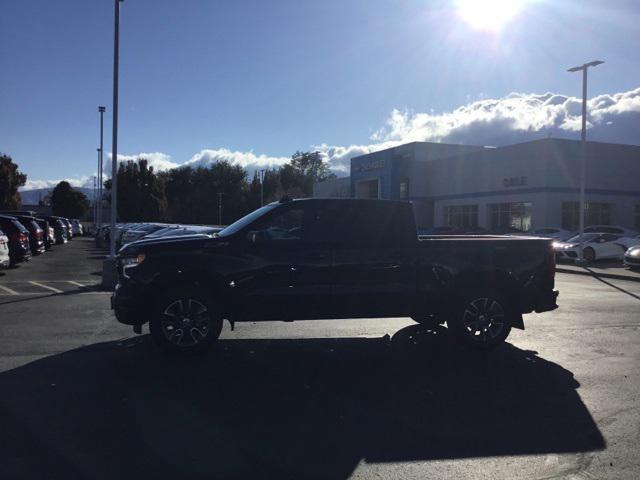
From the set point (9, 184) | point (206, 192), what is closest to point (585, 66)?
point (9, 184)

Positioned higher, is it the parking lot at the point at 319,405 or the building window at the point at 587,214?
the building window at the point at 587,214

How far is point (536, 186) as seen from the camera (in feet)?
128

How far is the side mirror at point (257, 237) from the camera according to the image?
7258 millimetres

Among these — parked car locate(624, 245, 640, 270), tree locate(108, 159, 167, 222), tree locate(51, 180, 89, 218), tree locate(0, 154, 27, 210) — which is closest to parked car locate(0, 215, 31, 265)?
parked car locate(624, 245, 640, 270)

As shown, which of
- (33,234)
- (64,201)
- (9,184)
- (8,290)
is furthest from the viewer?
(64,201)

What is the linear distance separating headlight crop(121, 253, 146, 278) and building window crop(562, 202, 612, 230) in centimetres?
3629

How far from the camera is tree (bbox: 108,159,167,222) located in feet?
242

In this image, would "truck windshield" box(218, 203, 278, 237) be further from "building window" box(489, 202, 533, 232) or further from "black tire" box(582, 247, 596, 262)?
"building window" box(489, 202, 533, 232)

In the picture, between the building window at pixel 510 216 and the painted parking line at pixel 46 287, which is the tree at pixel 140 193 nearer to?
the building window at pixel 510 216

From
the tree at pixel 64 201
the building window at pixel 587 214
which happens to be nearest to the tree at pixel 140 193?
the tree at pixel 64 201

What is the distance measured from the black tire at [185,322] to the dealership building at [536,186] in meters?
34.8

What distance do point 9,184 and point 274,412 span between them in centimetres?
6577

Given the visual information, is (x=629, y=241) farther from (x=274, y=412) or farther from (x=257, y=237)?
(x=274, y=412)

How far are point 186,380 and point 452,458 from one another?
3032 mm
